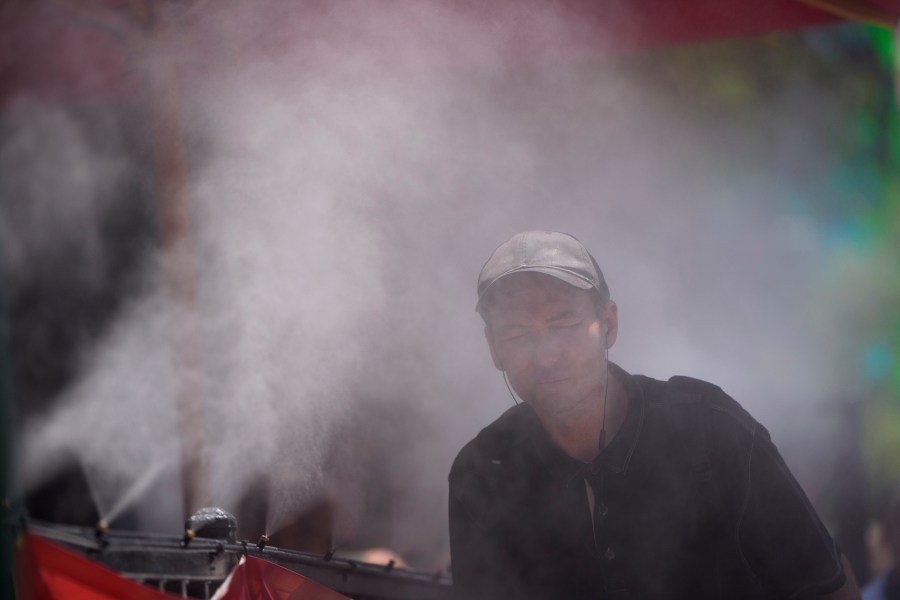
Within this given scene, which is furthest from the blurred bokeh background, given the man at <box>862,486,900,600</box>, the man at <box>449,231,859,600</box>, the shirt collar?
the shirt collar

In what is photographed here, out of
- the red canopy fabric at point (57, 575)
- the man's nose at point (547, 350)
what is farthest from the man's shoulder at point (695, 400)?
the red canopy fabric at point (57, 575)

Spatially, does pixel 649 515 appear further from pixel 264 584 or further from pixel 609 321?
pixel 264 584

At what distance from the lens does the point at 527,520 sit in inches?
96.3

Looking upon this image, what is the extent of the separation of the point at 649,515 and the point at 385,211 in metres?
1.74

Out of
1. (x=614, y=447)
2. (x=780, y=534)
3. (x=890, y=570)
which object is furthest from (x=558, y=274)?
(x=890, y=570)

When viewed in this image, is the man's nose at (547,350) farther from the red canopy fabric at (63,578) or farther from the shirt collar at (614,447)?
the red canopy fabric at (63,578)

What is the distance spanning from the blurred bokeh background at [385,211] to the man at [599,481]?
32.0 inches

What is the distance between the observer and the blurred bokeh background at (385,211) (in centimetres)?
318

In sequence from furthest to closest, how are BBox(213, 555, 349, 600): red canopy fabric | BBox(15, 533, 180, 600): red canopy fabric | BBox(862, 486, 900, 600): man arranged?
BBox(862, 486, 900, 600): man → BBox(213, 555, 349, 600): red canopy fabric → BBox(15, 533, 180, 600): red canopy fabric

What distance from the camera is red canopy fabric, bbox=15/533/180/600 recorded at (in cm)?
157

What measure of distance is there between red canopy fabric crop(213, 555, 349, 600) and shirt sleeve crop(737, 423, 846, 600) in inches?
43.6

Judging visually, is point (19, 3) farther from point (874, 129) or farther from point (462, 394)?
point (874, 129)

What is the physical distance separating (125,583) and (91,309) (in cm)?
212

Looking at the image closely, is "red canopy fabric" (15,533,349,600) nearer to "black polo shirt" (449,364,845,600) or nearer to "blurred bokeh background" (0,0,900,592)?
"black polo shirt" (449,364,845,600)
